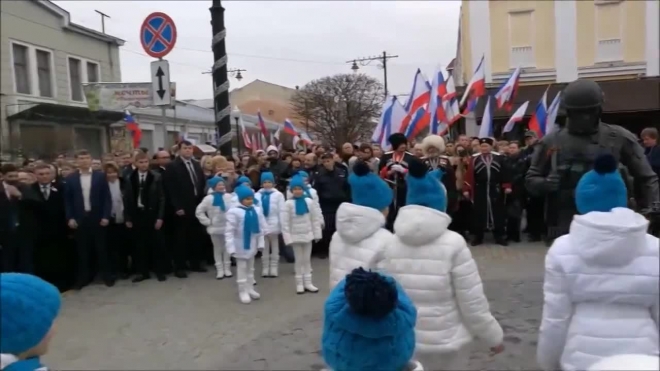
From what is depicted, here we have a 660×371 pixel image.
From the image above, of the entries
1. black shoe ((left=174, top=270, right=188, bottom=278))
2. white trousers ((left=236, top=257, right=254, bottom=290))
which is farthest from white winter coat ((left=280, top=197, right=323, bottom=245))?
black shoe ((left=174, top=270, right=188, bottom=278))

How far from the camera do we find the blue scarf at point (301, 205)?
8.30 metres

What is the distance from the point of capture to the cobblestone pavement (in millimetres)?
5602

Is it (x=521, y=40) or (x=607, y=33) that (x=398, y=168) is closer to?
(x=521, y=40)

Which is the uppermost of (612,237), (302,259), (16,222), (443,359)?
(612,237)

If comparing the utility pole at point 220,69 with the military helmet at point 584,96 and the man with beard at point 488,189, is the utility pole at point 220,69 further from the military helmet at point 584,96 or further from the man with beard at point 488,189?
the military helmet at point 584,96

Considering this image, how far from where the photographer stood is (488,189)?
10664 millimetres

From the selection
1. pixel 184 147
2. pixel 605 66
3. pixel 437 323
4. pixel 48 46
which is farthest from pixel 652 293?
pixel 48 46

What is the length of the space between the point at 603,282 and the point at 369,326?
4.28 ft

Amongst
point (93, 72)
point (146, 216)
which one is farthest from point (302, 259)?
point (93, 72)

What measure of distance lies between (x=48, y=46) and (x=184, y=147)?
15.0 metres

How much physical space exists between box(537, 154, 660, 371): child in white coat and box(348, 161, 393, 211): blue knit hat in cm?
161

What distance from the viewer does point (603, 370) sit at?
153 centimetres

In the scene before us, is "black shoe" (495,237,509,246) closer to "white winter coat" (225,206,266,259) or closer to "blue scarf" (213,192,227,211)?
"white winter coat" (225,206,266,259)

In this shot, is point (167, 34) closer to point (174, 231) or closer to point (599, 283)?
point (174, 231)
